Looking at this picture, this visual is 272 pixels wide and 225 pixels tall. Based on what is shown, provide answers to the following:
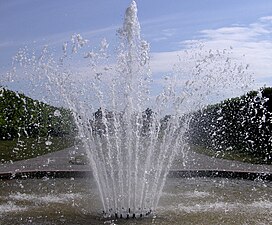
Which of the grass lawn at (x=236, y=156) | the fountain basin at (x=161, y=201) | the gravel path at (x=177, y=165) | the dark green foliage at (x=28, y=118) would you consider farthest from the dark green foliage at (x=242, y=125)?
the dark green foliage at (x=28, y=118)

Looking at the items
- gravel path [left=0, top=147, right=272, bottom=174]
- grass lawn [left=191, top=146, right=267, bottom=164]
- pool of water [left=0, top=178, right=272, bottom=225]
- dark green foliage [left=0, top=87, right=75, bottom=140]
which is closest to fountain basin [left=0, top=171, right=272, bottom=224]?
pool of water [left=0, top=178, right=272, bottom=225]

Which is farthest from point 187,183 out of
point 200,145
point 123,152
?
point 200,145

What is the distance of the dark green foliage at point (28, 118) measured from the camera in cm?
2381

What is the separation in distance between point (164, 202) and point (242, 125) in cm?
1330

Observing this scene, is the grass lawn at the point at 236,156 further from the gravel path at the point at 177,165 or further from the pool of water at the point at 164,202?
the pool of water at the point at 164,202

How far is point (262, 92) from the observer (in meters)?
20.3

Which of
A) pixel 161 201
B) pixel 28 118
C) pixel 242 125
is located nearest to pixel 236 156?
pixel 242 125

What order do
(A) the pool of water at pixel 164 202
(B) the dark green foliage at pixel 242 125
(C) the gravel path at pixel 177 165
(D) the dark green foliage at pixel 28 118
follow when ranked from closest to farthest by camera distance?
(A) the pool of water at pixel 164 202, (C) the gravel path at pixel 177 165, (B) the dark green foliage at pixel 242 125, (D) the dark green foliage at pixel 28 118

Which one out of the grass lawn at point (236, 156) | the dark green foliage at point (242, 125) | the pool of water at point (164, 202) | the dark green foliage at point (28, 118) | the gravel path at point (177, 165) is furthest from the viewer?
the dark green foliage at point (28, 118)

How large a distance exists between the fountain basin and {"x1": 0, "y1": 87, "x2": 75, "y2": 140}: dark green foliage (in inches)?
464

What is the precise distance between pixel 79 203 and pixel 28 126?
1866 centimetres

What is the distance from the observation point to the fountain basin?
7.48 metres

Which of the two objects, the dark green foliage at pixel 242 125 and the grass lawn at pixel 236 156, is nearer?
the grass lawn at pixel 236 156

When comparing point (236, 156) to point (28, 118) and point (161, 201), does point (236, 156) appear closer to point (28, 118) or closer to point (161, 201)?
point (161, 201)
